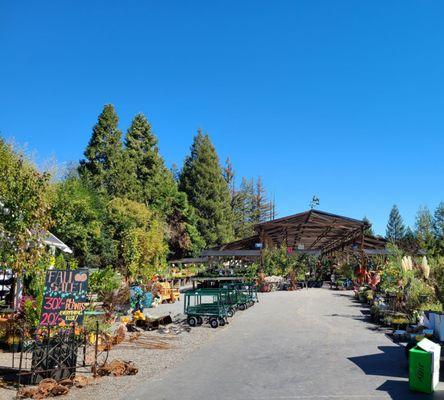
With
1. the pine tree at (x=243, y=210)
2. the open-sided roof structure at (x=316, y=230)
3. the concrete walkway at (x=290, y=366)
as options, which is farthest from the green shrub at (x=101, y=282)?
the pine tree at (x=243, y=210)

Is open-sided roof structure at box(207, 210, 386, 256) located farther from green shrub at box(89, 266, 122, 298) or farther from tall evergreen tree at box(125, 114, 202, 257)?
tall evergreen tree at box(125, 114, 202, 257)

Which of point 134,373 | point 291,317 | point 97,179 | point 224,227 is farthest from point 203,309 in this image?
point 224,227

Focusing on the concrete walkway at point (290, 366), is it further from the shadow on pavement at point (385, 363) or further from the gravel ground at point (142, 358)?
the gravel ground at point (142, 358)

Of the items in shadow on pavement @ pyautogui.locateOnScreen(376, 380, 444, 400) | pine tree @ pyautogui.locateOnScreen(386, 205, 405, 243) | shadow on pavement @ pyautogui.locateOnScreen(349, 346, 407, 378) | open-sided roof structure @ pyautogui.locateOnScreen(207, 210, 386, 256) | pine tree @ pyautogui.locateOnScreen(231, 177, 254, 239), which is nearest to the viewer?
shadow on pavement @ pyautogui.locateOnScreen(376, 380, 444, 400)

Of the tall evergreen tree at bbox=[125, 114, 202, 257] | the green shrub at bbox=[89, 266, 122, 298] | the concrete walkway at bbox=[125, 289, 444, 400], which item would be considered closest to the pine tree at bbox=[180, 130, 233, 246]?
the tall evergreen tree at bbox=[125, 114, 202, 257]

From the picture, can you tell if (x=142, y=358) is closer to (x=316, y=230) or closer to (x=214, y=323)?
(x=214, y=323)

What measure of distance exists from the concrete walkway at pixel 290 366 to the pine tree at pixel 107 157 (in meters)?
26.4

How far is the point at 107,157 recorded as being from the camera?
123 feet

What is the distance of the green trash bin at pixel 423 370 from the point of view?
6109 mm

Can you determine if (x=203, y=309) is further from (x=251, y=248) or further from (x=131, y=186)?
(x=131, y=186)

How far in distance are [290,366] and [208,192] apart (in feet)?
157

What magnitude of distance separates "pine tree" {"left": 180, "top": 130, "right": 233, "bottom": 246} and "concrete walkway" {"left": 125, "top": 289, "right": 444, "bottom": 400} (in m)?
40.8

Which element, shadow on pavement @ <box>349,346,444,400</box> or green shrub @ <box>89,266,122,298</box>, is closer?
shadow on pavement @ <box>349,346,444,400</box>

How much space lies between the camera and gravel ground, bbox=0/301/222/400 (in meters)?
6.36
